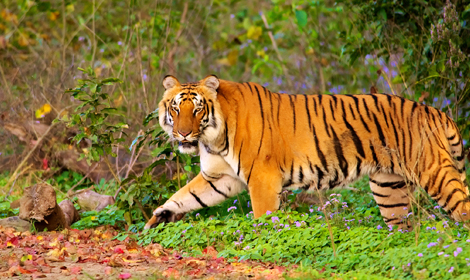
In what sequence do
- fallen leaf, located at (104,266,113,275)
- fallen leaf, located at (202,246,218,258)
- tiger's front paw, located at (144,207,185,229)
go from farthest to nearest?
tiger's front paw, located at (144,207,185,229)
fallen leaf, located at (202,246,218,258)
fallen leaf, located at (104,266,113,275)

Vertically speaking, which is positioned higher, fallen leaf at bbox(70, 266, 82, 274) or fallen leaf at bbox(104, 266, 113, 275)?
fallen leaf at bbox(104, 266, 113, 275)

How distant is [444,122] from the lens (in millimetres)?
5410

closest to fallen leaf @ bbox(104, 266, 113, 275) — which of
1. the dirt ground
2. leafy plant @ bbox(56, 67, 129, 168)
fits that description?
the dirt ground

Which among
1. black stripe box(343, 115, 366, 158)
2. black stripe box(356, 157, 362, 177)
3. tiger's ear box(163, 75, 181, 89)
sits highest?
tiger's ear box(163, 75, 181, 89)

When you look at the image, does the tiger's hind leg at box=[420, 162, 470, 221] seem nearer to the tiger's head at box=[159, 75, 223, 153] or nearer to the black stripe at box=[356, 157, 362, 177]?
the black stripe at box=[356, 157, 362, 177]

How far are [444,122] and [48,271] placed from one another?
3.59 m

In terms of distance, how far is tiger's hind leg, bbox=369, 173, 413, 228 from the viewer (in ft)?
18.5

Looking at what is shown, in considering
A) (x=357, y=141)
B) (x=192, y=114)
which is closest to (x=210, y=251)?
(x=192, y=114)

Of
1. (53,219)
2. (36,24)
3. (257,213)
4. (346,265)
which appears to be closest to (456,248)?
(346,265)

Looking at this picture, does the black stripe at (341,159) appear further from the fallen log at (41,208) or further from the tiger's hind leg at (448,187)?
the fallen log at (41,208)

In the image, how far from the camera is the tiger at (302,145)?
5.20 meters

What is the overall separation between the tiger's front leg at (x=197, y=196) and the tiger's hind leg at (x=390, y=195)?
127 centimetres

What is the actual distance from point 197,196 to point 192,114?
33.0 inches

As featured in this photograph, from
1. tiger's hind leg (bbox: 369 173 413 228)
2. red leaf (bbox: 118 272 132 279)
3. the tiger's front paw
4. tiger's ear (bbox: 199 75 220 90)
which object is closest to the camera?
red leaf (bbox: 118 272 132 279)
